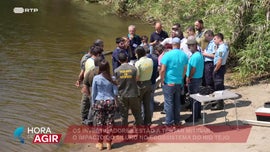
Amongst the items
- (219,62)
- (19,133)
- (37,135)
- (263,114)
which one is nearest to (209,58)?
(219,62)

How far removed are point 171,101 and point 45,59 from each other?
7.76 m

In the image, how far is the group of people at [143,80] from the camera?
7.65 meters

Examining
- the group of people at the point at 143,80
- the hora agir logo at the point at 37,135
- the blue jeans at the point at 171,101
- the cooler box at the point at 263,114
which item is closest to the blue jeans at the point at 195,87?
the group of people at the point at 143,80

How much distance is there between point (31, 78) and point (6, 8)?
14511mm

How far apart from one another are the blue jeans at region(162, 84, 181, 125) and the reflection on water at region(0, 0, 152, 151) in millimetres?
2084

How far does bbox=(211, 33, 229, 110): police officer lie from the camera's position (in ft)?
30.0

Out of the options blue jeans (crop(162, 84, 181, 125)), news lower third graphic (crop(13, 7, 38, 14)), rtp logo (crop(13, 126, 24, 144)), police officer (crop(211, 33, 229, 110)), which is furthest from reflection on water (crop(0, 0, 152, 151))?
police officer (crop(211, 33, 229, 110))

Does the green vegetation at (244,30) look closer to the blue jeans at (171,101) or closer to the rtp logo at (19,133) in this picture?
the blue jeans at (171,101)

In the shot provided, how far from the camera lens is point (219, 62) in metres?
9.17

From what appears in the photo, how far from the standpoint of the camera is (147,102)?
8406 mm

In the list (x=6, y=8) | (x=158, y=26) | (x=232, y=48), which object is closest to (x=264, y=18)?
(x=232, y=48)

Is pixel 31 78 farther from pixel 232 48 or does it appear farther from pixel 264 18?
pixel 264 18

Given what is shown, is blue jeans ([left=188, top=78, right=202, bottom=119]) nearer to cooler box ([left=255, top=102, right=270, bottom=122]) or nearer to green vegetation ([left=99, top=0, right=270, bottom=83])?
cooler box ([left=255, top=102, right=270, bottom=122])

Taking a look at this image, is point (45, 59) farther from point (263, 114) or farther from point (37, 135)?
point (263, 114)
